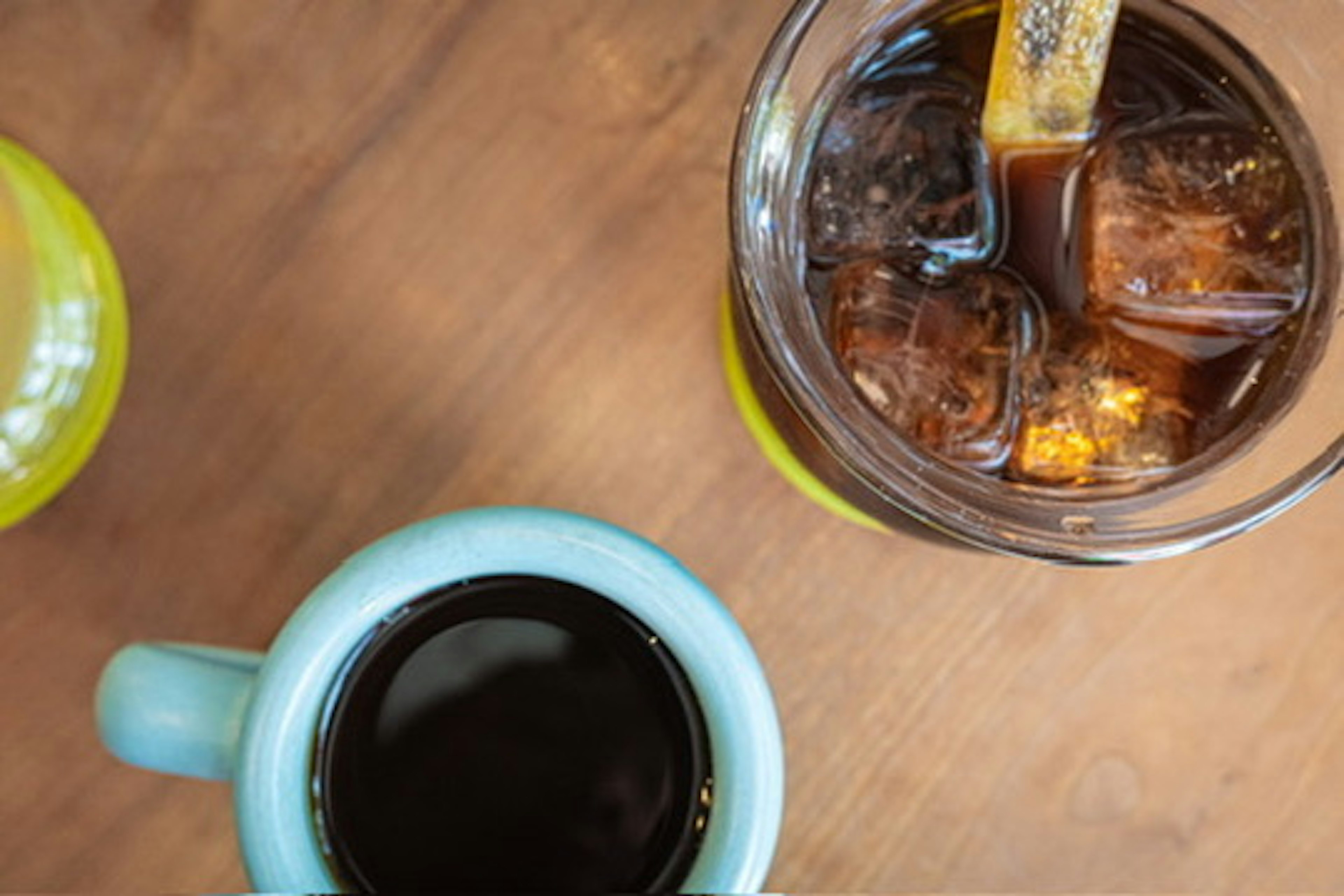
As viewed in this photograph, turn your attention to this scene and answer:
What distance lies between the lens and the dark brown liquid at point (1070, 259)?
65 cm

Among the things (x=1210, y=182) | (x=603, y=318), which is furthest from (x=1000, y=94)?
(x=603, y=318)

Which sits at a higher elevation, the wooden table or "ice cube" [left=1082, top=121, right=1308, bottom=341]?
"ice cube" [left=1082, top=121, right=1308, bottom=341]

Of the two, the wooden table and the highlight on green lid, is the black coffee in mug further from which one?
the highlight on green lid

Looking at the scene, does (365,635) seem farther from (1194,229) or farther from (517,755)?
(1194,229)

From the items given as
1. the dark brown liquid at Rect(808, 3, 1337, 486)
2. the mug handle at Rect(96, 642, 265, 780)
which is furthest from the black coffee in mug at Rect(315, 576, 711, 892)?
the dark brown liquid at Rect(808, 3, 1337, 486)

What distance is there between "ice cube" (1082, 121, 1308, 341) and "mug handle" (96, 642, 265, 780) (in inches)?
15.3

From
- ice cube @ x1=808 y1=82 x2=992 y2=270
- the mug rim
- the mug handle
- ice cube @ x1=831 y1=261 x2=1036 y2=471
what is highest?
ice cube @ x1=808 y1=82 x2=992 y2=270

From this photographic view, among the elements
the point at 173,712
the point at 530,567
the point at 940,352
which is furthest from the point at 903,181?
the point at 173,712

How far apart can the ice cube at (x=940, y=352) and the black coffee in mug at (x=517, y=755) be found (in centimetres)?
15

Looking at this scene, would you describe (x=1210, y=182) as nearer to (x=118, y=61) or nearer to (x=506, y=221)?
(x=506, y=221)

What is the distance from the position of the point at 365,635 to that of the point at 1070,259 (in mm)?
335

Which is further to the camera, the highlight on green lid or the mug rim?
the highlight on green lid

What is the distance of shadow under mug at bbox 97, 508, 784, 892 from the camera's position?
0.58 metres

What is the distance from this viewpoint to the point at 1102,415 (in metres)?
0.65
